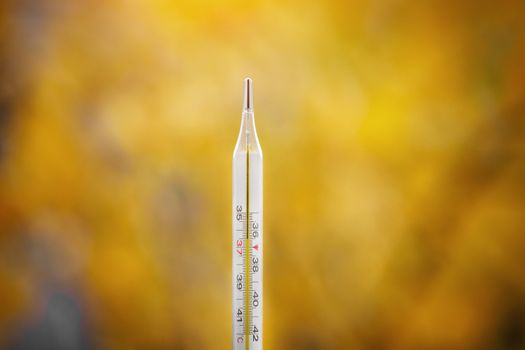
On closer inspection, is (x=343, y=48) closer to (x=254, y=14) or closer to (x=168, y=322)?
(x=254, y=14)

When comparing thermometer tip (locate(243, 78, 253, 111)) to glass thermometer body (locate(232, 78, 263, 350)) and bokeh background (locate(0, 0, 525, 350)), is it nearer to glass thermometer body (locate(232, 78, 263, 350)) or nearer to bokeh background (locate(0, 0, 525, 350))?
glass thermometer body (locate(232, 78, 263, 350))

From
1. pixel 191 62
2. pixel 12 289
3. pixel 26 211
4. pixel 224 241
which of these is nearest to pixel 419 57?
pixel 191 62

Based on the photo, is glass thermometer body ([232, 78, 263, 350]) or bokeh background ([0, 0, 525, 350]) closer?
glass thermometer body ([232, 78, 263, 350])

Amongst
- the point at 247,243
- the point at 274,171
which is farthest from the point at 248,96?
the point at 247,243

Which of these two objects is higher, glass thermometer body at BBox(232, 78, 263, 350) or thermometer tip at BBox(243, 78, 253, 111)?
thermometer tip at BBox(243, 78, 253, 111)

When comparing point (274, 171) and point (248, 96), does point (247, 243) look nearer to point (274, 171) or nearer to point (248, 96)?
point (274, 171)

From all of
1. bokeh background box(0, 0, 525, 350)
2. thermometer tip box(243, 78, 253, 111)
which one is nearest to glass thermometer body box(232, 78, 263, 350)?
thermometer tip box(243, 78, 253, 111)
